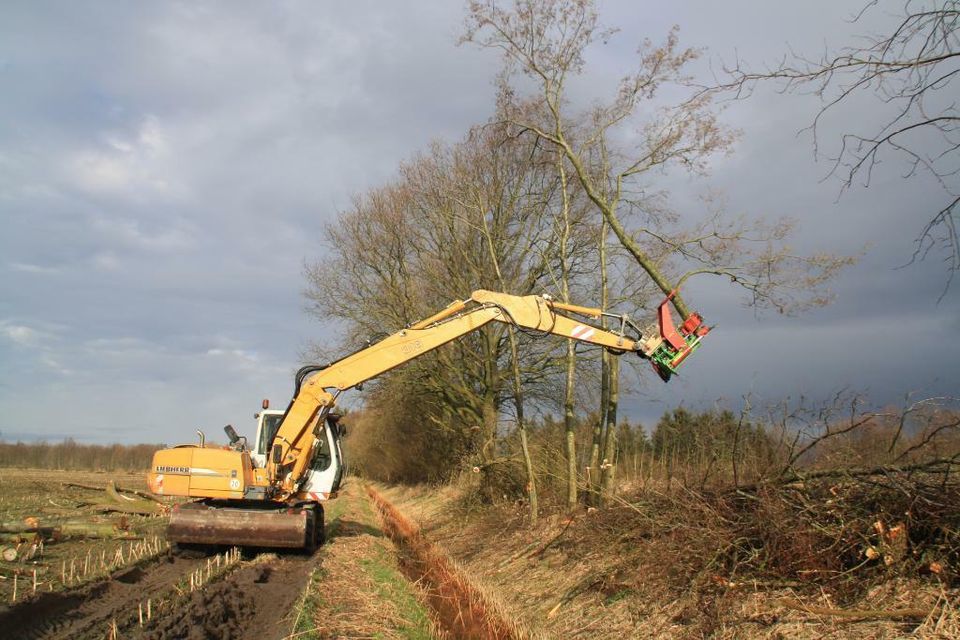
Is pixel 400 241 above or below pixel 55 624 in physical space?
above

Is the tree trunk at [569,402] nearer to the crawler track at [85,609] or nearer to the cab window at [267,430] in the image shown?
the cab window at [267,430]

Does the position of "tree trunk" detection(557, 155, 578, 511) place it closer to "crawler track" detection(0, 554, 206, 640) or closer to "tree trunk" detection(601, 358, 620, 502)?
"tree trunk" detection(601, 358, 620, 502)

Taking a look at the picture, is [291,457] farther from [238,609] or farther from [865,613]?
[865,613]

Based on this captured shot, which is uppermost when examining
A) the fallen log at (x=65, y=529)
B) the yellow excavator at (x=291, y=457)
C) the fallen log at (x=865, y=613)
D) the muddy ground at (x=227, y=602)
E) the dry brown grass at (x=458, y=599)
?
the yellow excavator at (x=291, y=457)

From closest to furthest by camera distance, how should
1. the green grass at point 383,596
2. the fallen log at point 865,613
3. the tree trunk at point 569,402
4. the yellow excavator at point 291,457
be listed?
the fallen log at point 865,613, the green grass at point 383,596, the yellow excavator at point 291,457, the tree trunk at point 569,402

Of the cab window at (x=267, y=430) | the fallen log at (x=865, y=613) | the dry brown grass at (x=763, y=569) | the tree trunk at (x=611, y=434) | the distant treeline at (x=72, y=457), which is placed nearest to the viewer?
the fallen log at (x=865, y=613)

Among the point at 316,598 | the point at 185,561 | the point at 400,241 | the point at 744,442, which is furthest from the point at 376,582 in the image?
the point at 400,241

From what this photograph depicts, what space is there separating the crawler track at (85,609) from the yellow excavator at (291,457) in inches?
69.4

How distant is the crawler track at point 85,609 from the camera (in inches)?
294

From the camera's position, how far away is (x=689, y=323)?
9781 millimetres

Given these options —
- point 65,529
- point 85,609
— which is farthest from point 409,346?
point 65,529

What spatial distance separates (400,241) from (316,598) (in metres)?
17.9

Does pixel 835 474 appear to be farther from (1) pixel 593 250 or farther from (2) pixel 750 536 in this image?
(1) pixel 593 250

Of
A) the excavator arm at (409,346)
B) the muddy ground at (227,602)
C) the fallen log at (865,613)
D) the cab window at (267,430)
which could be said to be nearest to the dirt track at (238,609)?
the muddy ground at (227,602)
